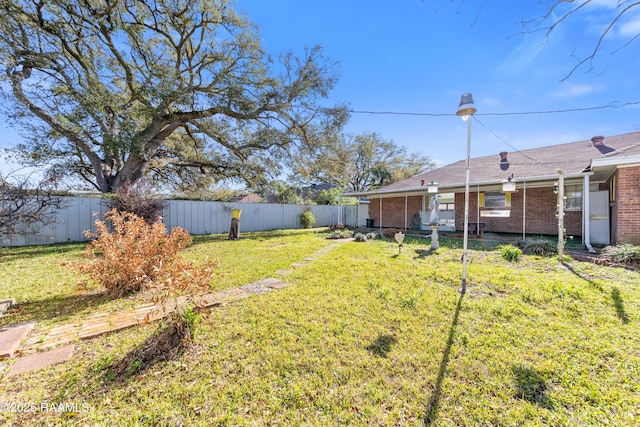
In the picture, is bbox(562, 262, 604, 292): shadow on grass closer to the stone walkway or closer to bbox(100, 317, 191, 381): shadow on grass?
the stone walkway

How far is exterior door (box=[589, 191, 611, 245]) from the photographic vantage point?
747 centimetres

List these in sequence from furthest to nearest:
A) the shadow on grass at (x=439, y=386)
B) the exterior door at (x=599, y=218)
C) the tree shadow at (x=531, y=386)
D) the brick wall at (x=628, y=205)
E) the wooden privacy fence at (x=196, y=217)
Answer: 1. the wooden privacy fence at (x=196, y=217)
2. the exterior door at (x=599, y=218)
3. the brick wall at (x=628, y=205)
4. the tree shadow at (x=531, y=386)
5. the shadow on grass at (x=439, y=386)

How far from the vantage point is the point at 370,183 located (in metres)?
25.3

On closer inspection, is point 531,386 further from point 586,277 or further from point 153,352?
point 586,277

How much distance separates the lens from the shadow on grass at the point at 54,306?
2.93 meters

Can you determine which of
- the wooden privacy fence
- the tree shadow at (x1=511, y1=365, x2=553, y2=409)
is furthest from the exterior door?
the wooden privacy fence

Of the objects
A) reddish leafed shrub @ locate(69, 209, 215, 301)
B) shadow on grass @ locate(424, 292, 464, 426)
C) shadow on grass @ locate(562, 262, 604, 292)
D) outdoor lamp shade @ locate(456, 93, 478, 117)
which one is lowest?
shadow on grass @ locate(424, 292, 464, 426)

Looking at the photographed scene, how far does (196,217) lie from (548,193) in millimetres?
Answer: 14844

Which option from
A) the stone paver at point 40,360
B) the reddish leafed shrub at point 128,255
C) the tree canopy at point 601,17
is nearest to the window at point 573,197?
the tree canopy at point 601,17

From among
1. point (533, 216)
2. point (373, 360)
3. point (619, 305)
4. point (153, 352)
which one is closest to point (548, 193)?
point (533, 216)

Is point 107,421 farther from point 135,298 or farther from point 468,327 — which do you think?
point 468,327

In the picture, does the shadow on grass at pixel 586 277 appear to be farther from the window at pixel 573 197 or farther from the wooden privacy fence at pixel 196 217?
the wooden privacy fence at pixel 196 217

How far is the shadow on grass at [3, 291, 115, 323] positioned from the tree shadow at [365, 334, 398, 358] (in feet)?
11.8

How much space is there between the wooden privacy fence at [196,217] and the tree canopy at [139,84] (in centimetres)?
169
